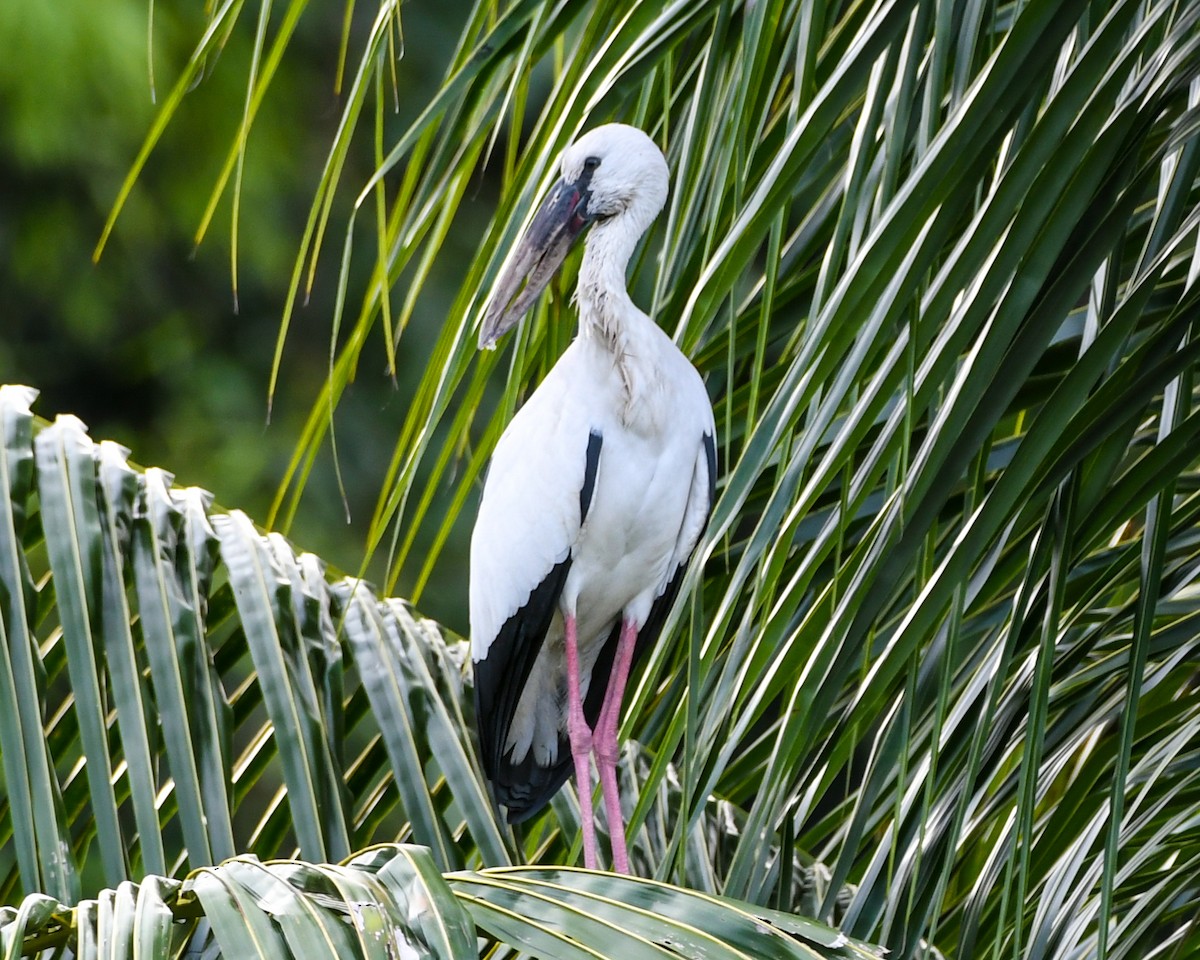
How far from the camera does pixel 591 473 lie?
1967 millimetres

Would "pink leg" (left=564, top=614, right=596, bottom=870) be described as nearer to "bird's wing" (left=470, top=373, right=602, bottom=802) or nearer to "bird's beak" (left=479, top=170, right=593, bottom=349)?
"bird's wing" (left=470, top=373, right=602, bottom=802)

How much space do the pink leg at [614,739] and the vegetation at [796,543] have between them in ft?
0.33

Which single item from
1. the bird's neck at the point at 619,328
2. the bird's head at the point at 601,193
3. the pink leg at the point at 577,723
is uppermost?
the bird's head at the point at 601,193

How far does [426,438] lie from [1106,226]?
18.8 inches

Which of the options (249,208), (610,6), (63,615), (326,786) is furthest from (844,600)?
(249,208)

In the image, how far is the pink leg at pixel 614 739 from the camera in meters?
1.93

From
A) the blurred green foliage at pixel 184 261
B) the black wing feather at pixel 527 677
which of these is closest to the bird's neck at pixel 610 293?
the black wing feather at pixel 527 677

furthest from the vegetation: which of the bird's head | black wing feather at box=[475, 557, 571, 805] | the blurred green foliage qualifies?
the blurred green foliage

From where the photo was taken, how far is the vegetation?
104cm

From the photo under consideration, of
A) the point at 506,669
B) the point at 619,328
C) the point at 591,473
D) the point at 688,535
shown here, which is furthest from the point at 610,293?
the point at 506,669

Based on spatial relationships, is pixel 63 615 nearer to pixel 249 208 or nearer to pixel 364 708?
pixel 364 708

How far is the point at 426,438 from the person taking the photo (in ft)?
3.80

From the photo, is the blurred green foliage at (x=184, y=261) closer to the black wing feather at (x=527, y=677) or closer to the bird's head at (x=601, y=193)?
the black wing feather at (x=527, y=677)

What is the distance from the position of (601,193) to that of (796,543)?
1.57 feet
